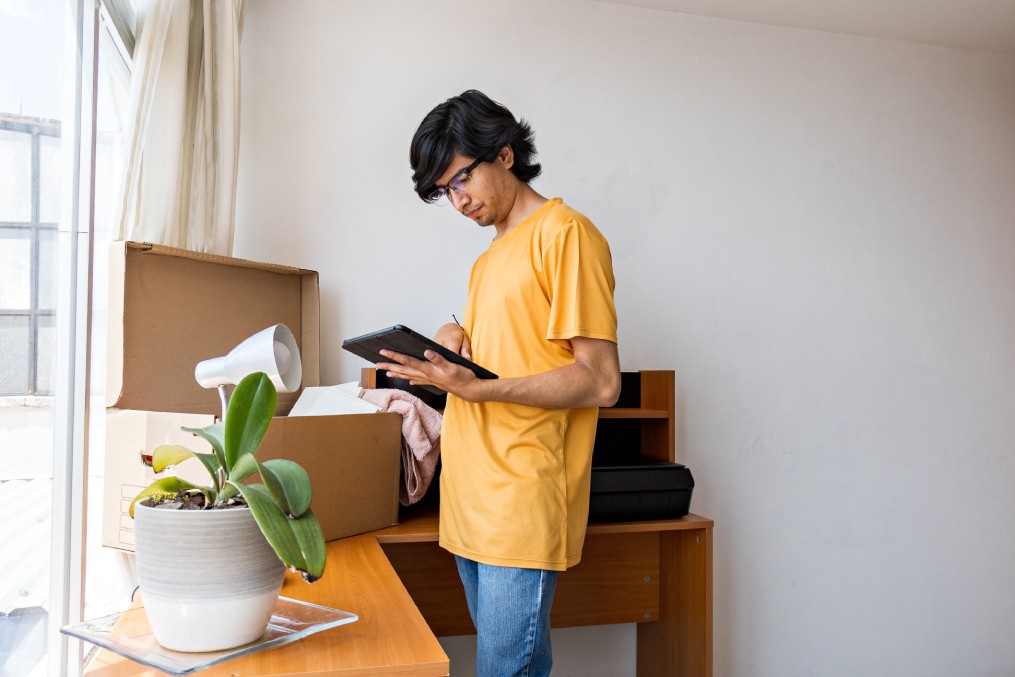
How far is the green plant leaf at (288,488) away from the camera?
2.82 ft

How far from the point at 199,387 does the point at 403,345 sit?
530mm

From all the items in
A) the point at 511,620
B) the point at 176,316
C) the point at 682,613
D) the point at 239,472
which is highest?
A: the point at 176,316

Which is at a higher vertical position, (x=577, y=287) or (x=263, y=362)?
(x=577, y=287)

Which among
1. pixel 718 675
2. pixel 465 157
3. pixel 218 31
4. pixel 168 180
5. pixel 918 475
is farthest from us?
pixel 918 475

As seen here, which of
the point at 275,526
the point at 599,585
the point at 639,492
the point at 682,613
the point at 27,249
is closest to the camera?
the point at 275,526

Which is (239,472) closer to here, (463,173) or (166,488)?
(166,488)

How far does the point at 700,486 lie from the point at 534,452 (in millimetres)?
1315

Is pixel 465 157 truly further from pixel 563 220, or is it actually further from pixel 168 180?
pixel 168 180

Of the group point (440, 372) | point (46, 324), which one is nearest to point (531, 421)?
point (440, 372)

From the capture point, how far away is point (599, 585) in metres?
2.27

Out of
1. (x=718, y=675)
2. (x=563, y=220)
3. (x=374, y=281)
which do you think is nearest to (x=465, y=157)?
(x=563, y=220)

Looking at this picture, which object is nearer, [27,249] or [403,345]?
[27,249]

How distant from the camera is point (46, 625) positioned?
1.36 meters

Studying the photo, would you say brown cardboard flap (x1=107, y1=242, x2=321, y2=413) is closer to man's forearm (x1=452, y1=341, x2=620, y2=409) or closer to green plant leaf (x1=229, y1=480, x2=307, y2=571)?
man's forearm (x1=452, y1=341, x2=620, y2=409)
